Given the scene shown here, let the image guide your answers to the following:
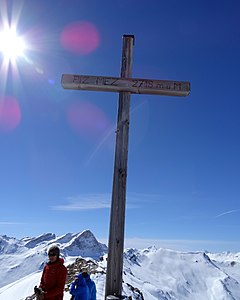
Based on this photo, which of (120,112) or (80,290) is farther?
(80,290)

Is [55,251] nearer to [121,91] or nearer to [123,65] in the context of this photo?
[121,91]

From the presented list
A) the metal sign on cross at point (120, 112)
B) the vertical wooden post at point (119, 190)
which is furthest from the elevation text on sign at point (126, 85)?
the vertical wooden post at point (119, 190)

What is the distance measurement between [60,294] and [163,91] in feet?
11.8

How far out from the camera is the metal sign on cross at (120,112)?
4656mm

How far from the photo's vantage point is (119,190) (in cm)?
489

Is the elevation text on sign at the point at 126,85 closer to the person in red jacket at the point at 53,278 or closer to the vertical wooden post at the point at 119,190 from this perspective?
the vertical wooden post at the point at 119,190

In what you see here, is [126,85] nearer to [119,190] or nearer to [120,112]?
[120,112]

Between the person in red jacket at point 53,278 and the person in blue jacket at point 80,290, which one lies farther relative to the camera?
the person in blue jacket at point 80,290

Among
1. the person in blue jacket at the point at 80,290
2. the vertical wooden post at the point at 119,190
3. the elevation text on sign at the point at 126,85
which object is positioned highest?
the elevation text on sign at the point at 126,85

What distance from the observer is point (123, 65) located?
215 inches

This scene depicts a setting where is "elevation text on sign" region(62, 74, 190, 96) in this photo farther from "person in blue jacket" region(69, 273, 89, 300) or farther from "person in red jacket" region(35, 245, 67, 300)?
"person in blue jacket" region(69, 273, 89, 300)

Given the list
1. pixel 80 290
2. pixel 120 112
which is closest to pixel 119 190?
pixel 120 112

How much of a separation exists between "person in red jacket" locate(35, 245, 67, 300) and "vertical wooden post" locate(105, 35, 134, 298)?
106cm

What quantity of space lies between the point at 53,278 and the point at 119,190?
184 centimetres
